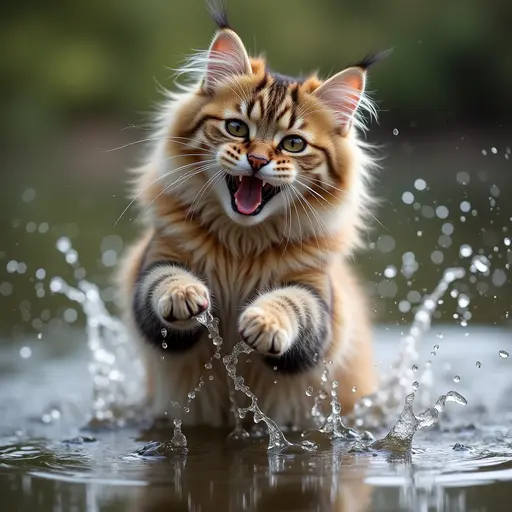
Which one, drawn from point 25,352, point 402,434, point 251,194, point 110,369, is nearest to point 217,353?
point 251,194

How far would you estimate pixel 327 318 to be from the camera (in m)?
4.13

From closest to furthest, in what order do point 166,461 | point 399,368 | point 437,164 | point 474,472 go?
1. point 474,472
2. point 166,461
3. point 399,368
4. point 437,164

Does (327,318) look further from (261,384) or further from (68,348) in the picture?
(68,348)

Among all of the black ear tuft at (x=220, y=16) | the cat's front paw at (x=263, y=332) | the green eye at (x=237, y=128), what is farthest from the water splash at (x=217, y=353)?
the black ear tuft at (x=220, y=16)

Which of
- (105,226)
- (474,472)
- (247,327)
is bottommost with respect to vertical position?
(474,472)

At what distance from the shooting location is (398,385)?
5160 millimetres

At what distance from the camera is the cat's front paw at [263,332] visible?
3568 mm

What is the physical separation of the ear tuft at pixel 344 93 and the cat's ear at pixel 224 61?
30 centimetres

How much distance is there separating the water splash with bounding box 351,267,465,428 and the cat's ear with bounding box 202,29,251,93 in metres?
1.34

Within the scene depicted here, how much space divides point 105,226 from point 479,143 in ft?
22.1

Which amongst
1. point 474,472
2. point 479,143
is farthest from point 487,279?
point 479,143

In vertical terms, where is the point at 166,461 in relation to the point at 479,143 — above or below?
below

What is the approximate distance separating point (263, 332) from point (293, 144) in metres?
0.77

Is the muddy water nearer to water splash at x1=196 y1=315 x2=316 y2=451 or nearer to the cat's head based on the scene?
water splash at x1=196 y1=315 x2=316 y2=451
